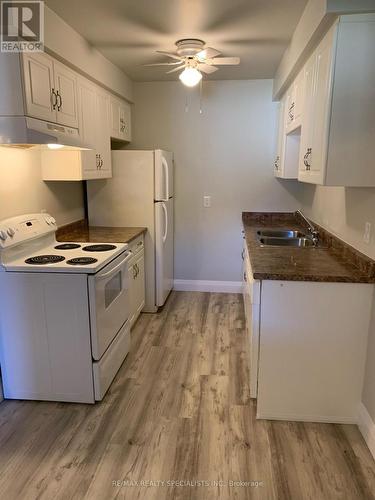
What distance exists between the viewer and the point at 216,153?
427 cm

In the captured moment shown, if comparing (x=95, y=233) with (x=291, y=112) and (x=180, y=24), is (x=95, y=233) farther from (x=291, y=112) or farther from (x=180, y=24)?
(x=291, y=112)

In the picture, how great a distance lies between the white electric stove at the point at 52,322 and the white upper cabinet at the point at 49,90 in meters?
0.76

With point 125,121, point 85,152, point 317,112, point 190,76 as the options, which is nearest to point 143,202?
point 85,152

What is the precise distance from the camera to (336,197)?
274cm

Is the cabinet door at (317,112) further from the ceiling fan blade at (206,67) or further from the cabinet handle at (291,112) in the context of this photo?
the ceiling fan blade at (206,67)

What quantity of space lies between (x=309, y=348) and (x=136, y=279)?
185 centimetres

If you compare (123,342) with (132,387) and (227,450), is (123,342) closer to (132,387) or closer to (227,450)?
(132,387)

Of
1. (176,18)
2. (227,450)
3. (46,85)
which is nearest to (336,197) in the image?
(176,18)

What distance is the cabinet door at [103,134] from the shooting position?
326 centimetres

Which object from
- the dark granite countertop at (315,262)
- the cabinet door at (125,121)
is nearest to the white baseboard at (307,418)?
the dark granite countertop at (315,262)

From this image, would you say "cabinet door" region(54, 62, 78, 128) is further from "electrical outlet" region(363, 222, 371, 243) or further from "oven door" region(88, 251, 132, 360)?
"electrical outlet" region(363, 222, 371, 243)

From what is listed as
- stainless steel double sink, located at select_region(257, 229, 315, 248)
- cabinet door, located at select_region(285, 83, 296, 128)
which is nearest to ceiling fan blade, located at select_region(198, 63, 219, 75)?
cabinet door, located at select_region(285, 83, 296, 128)

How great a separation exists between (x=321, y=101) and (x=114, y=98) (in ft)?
7.68

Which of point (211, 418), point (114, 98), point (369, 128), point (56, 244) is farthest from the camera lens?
point (114, 98)
